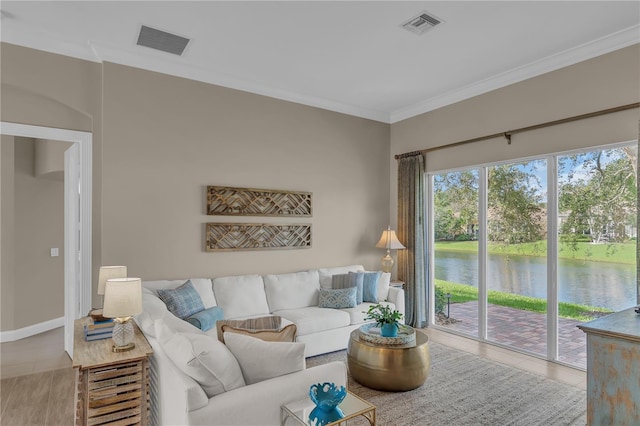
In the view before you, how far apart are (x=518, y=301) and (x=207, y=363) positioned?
3795 mm

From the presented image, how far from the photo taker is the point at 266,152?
4.88 meters

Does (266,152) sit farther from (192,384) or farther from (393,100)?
(192,384)

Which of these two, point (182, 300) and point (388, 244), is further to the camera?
point (388, 244)

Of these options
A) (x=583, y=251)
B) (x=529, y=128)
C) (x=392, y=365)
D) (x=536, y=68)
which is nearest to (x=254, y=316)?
(x=392, y=365)

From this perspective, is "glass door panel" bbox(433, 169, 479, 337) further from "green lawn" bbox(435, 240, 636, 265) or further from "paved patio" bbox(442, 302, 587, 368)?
"green lawn" bbox(435, 240, 636, 265)

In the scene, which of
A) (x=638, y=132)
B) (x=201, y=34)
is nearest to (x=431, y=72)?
(x=638, y=132)

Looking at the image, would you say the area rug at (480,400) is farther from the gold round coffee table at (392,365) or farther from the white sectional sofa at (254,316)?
the white sectional sofa at (254,316)

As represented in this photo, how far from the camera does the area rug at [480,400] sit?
284 cm

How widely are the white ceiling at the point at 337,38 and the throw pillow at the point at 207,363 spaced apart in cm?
254

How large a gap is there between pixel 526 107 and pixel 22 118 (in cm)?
509

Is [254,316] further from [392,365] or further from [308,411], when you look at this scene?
[308,411]

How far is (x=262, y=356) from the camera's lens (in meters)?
2.05

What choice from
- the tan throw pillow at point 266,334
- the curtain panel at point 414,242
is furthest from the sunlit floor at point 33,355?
the curtain panel at point 414,242

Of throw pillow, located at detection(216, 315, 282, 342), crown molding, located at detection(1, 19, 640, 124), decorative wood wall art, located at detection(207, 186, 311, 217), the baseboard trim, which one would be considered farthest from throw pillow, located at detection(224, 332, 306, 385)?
the baseboard trim
